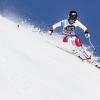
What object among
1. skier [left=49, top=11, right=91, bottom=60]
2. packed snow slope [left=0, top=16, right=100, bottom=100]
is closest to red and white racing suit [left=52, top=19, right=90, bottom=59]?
skier [left=49, top=11, right=91, bottom=60]

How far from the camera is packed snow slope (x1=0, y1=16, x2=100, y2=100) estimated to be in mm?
12180

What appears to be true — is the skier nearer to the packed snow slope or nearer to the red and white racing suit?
the red and white racing suit

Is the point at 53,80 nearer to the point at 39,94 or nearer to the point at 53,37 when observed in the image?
the point at 39,94

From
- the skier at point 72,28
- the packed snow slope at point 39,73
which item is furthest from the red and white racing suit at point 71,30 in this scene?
the packed snow slope at point 39,73

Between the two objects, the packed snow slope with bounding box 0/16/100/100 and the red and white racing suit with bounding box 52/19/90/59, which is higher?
the red and white racing suit with bounding box 52/19/90/59

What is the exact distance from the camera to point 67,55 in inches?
682

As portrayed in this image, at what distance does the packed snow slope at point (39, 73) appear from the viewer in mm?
12180

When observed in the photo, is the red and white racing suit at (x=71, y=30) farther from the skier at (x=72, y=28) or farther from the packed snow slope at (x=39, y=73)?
the packed snow slope at (x=39, y=73)

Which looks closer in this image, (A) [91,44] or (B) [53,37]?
(A) [91,44]

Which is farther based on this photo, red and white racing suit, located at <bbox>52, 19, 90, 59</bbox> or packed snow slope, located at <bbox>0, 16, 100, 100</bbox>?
red and white racing suit, located at <bbox>52, 19, 90, 59</bbox>

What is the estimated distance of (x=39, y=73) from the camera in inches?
528

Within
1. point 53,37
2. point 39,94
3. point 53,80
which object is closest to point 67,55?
point 53,37

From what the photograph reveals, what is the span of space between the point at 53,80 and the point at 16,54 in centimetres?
103

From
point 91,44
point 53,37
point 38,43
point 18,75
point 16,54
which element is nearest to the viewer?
point 18,75
